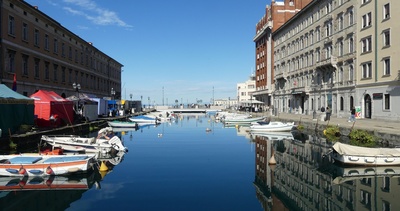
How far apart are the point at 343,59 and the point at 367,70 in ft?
20.3

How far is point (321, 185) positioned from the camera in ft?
50.7

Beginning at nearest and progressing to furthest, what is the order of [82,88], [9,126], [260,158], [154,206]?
[154,206], [260,158], [9,126], [82,88]

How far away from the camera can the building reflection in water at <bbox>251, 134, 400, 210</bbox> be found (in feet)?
41.7

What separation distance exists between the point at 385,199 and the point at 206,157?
1287 cm

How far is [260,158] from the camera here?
23375 mm

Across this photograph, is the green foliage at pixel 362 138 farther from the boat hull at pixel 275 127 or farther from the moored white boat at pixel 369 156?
the boat hull at pixel 275 127

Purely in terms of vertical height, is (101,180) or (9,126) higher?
(9,126)

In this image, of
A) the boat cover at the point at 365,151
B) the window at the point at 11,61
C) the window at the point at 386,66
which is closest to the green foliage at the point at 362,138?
the boat cover at the point at 365,151

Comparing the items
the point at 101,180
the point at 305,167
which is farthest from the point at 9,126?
the point at 305,167

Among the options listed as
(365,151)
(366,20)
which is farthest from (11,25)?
(366,20)

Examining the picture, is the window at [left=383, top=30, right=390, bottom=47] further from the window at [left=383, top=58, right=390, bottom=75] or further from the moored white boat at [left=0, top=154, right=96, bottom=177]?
the moored white boat at [left=0, top=154, right=96, bottom=177]

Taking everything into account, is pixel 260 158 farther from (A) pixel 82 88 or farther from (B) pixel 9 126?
(A) pixel 82 88

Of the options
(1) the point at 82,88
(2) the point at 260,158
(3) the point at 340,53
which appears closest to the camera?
(2) the point at 260,158

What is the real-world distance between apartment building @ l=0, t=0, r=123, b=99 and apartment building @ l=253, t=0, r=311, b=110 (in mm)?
43890
